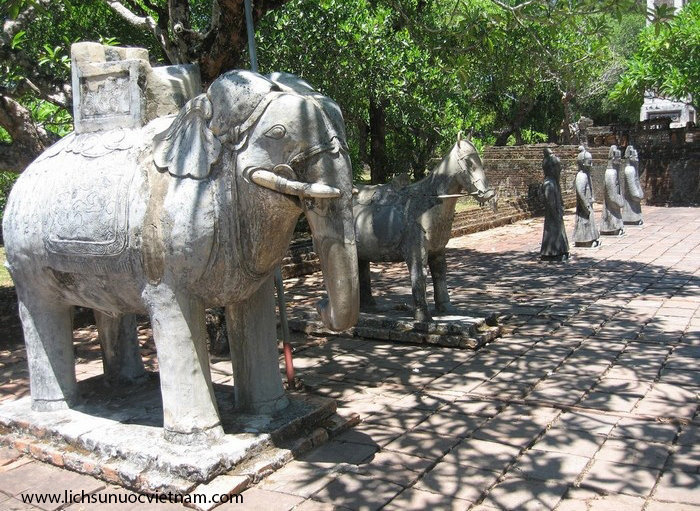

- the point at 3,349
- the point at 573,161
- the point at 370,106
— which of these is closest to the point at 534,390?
the point at 3,349

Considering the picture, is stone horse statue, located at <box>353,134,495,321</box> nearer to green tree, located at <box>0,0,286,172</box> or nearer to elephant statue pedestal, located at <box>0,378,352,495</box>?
green tree, located at <box>0,0,286,172</box>

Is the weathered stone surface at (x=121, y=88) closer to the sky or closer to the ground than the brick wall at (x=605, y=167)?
closer to the sky

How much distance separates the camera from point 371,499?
11.2 feet

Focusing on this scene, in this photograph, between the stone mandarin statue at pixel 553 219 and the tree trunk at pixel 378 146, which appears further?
the tree trunk at pixel 378 146

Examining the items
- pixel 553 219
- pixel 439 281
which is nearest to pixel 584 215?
pixel 553 219

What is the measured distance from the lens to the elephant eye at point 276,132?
3326 millimetres

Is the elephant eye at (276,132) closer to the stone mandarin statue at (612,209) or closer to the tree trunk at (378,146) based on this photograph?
the tree trunk at (378,146)

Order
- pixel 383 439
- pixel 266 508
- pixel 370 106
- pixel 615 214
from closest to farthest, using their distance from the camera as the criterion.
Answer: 1. pixel 266 508
2. pixel 383 439
3. pixel 370 106
4. pixel 615 214

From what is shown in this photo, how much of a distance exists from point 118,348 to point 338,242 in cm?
207

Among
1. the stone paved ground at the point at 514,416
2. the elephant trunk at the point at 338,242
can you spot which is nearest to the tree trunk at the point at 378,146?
the stone paved ground at the point at 514,416

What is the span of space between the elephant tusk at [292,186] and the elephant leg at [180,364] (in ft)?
2.46

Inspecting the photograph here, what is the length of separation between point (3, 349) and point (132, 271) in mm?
4219

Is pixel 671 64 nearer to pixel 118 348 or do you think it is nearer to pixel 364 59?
pixel 364 59

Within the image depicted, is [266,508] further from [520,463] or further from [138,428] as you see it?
[520,463]
